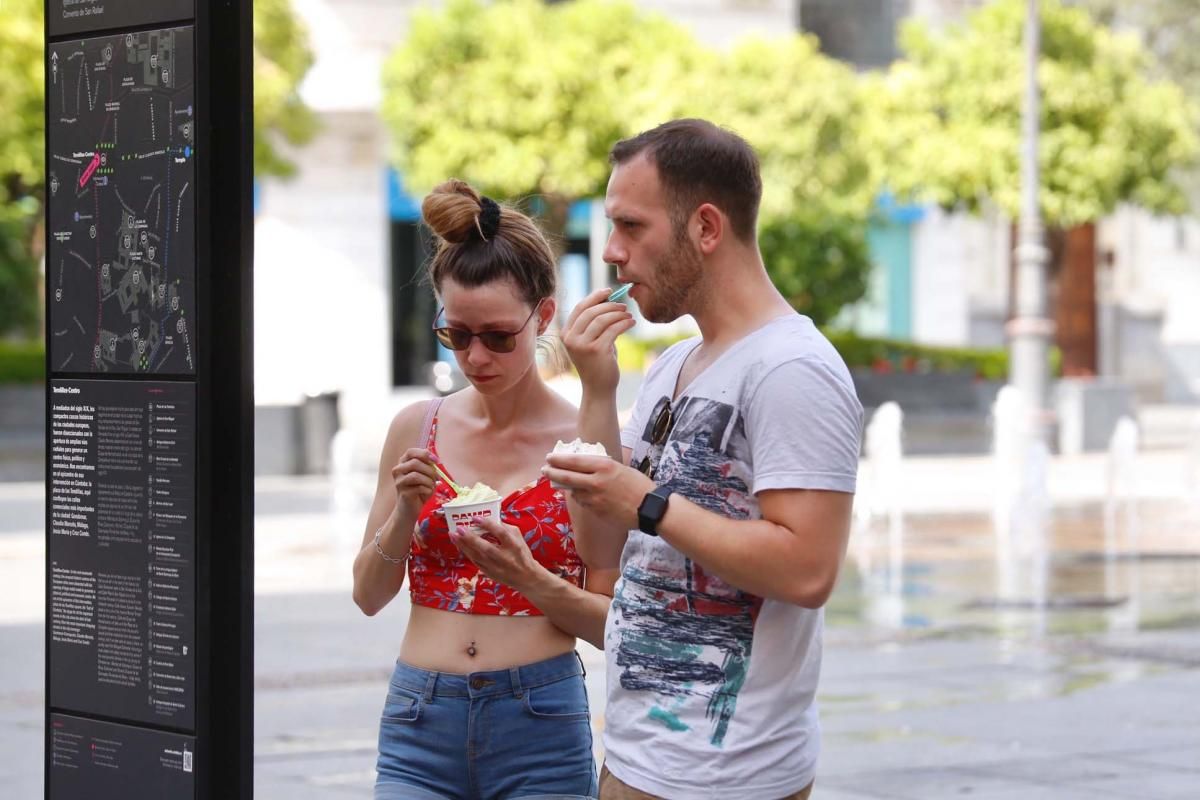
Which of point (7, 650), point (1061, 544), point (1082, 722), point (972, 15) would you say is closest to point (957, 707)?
point (1082, 722)

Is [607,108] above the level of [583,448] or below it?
above

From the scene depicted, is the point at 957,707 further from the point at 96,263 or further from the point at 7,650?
the point at 96,263

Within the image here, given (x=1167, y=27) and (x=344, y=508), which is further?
(x=1167, y=27)

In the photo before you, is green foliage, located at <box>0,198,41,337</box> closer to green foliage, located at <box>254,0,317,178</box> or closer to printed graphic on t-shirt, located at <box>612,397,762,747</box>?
green foliage, located at <box>254,0,317,178</box>

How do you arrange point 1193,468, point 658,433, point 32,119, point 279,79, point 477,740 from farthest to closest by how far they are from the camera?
point 279,79
point 32,119
point 1193,468
point 477,740
point 658,433

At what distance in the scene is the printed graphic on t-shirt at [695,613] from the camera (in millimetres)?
3078

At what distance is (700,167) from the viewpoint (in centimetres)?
313

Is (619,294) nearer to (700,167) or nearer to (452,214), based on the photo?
(700,167)

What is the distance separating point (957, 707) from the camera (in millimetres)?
9297

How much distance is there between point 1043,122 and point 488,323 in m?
26.4

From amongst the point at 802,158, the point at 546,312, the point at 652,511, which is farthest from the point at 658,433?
the point at 802,158

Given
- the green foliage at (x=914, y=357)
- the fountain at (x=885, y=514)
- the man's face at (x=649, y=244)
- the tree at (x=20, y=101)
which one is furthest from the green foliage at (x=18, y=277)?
the man's face at (x=649, y=244)

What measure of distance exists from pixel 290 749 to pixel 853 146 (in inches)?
883

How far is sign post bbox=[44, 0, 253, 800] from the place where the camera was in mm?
3742
